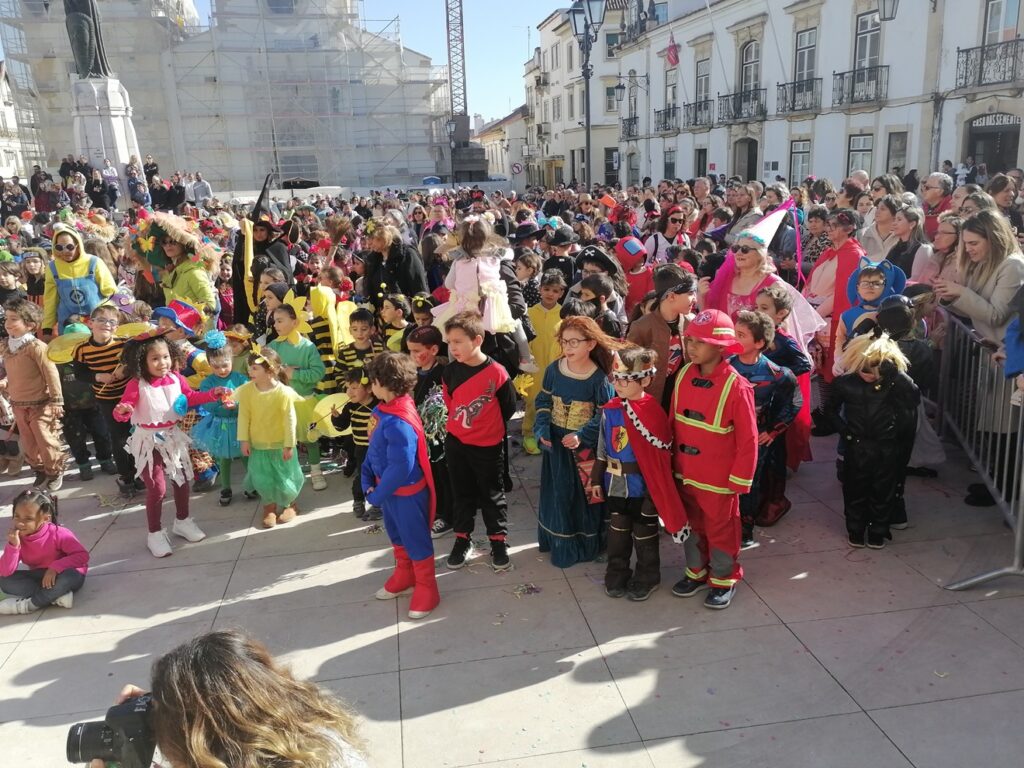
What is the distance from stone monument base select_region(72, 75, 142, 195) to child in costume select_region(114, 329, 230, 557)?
18013mm

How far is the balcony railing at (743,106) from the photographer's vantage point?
1045 inches

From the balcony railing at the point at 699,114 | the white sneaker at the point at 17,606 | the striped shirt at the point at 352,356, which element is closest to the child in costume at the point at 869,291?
the striped shirt at the point at 352,356

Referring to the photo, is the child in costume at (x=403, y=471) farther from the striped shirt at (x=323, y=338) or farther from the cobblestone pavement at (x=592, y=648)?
the striped shirt at (x=323, y=338)

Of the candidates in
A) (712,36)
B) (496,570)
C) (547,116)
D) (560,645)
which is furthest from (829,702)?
(547,116)

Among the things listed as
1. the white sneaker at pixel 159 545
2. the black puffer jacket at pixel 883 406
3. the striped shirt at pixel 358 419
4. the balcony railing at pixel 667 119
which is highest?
the balcony railing at pixel 667 119

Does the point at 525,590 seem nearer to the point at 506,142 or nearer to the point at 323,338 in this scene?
the point at 323,338

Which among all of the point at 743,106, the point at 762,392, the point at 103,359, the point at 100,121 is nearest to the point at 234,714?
the point at 762,392

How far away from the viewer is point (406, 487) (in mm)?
4195

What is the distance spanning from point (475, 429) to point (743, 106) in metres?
26.7

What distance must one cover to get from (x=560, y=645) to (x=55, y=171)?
115ft

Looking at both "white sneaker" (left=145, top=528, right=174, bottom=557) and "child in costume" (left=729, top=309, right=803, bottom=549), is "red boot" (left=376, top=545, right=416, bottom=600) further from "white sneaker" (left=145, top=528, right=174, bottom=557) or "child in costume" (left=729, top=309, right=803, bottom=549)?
"child in costume" (left=729, top=309, right=803, bottom=549)

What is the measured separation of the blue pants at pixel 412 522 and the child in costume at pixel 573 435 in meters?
0.83

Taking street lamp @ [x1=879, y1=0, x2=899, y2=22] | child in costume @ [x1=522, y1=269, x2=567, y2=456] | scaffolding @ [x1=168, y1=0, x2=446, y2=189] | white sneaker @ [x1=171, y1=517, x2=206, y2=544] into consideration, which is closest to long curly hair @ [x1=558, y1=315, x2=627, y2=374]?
child in costume @ [x1=522, y1=269, x2=567, y2=456]

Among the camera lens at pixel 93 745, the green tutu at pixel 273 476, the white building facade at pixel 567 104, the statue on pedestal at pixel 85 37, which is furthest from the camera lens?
the white building facade at pixel 567 104
